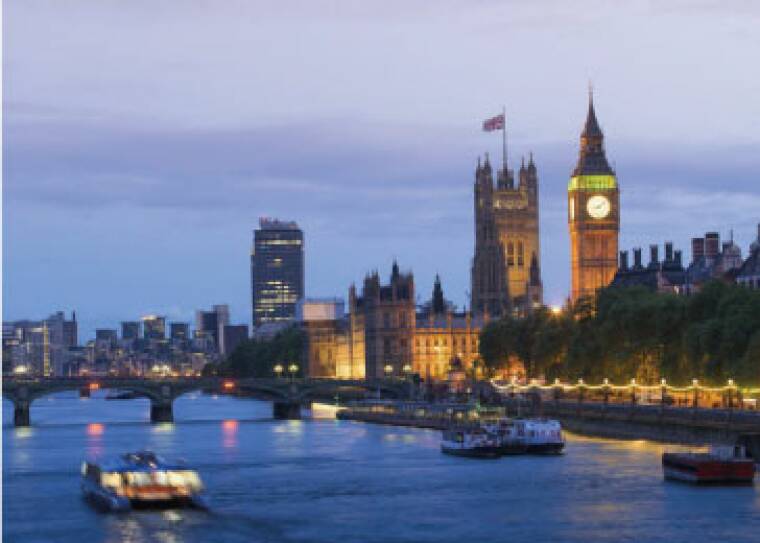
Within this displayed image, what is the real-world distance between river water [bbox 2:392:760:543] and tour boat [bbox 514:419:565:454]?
4.11 ft

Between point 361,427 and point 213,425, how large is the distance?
13.7m

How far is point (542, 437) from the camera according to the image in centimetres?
10425

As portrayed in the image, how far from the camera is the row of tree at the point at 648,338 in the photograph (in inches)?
4338

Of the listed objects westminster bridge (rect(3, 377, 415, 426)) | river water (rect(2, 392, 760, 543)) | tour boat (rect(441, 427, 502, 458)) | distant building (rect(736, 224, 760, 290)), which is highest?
distant building (rect(736, 224, 760, 290))

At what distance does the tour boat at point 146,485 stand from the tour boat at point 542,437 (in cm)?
2948

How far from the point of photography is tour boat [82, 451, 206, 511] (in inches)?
3017

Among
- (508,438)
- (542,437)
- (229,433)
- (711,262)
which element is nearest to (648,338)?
(508,438)

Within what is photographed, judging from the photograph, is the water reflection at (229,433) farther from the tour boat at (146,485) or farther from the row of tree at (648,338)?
the tour boat at (146,485)

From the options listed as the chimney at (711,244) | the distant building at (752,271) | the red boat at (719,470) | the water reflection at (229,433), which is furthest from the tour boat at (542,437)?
the chimney at (711,244)

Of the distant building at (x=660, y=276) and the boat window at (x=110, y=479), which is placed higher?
the distant building at (x=660, y=276)

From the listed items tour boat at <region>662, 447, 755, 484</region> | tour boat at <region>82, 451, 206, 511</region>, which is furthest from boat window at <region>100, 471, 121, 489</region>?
tour boat at <region>662, 447, 755, 484</region>

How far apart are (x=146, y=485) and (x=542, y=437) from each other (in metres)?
32.5

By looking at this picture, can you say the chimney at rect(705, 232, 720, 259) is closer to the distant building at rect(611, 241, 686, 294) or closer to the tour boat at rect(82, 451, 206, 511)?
the distant building at rect(611, 241, 686, 294)

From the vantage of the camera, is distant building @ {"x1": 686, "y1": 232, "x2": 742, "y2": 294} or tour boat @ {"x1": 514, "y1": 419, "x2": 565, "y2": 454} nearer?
tour boat @ {"x1": 514, "y1": 419, "x2": 565, "y2": 454}
